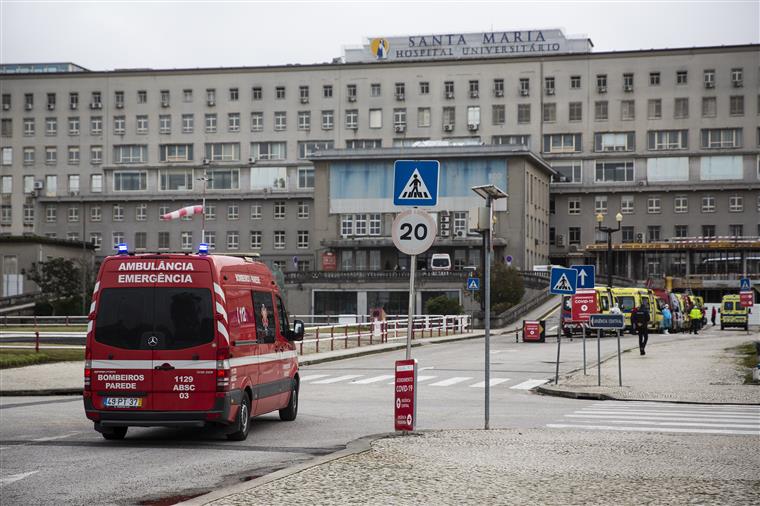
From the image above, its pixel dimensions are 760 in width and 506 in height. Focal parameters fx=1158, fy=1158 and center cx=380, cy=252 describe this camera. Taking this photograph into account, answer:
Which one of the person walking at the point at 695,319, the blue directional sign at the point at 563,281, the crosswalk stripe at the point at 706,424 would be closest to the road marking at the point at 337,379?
the blue directional sign at the point at 563,281

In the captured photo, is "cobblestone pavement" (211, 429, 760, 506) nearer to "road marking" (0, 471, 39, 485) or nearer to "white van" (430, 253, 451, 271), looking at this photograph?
"road marking" (0, 471, 39, 485)

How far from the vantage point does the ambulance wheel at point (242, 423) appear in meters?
15.6

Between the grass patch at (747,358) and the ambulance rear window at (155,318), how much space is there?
16.3 m

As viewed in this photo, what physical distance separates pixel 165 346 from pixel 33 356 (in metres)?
19.7

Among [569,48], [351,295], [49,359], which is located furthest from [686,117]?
[49,359]

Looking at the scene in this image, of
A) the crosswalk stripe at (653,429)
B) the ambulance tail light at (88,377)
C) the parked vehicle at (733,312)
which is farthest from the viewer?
the parked vehicle at (733,312)

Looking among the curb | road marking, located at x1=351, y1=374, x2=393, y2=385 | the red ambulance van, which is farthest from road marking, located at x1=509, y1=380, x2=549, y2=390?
the curb

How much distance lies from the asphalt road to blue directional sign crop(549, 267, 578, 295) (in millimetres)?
2496

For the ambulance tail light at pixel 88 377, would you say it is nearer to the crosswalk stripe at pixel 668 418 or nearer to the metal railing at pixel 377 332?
the crosswalk stripe at pixel 668 418

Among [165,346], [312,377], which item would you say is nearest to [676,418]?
[165,346]

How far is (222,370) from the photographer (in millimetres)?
15094

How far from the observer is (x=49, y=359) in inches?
1347

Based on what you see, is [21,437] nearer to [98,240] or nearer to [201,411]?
[201,411]

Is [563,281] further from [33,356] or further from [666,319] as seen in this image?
[666,319]
